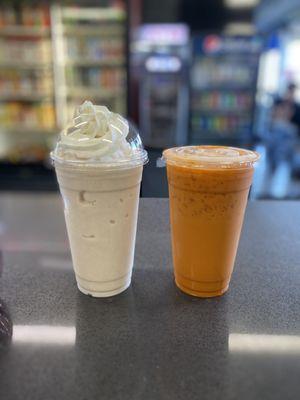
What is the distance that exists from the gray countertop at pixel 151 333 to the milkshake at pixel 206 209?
66 millimetres

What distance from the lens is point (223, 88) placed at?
5141 mm

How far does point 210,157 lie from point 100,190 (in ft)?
0.89

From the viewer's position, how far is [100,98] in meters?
4.43

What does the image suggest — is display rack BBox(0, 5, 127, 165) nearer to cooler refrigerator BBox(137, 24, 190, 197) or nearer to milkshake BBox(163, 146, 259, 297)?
cooler refrigerator BBox(137, 24, 190, 197)

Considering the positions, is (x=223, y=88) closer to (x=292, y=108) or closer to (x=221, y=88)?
(x=221, y=88)

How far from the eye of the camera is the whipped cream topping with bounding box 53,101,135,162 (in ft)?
2.48

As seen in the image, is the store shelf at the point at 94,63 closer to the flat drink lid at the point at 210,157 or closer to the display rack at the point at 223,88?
the display rack at the point at 223,88

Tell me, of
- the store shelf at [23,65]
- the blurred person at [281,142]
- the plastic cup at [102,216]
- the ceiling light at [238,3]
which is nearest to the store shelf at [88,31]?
the store shelf at [23,65]

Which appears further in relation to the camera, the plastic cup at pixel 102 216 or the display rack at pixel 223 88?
the display rack at pixel 223 88

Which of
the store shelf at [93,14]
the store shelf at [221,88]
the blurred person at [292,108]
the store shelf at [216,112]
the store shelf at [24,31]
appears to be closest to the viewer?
the store shelf at [93,14]

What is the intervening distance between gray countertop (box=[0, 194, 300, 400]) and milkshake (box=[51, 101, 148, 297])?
0.27 feet

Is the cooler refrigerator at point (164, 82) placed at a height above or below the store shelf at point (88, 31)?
below

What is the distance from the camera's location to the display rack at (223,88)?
4.88 metres

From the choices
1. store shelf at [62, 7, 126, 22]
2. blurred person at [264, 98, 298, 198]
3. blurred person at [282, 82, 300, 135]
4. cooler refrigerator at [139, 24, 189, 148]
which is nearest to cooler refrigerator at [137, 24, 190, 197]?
cooler refrigerator at [139, 24, 189, 148]
